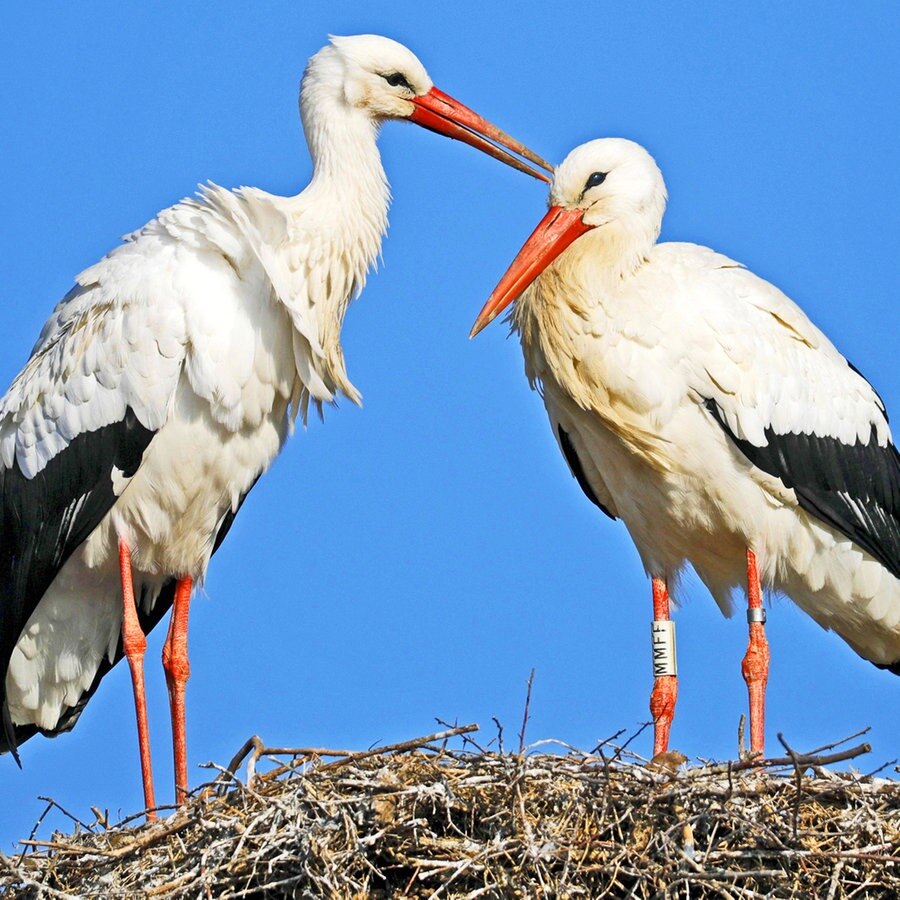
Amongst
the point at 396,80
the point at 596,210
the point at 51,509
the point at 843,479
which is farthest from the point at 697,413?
the point at 51,509

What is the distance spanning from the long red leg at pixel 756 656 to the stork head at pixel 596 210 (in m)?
1.27

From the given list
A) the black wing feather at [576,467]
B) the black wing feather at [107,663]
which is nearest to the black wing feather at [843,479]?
the black wing feather at [576,467]

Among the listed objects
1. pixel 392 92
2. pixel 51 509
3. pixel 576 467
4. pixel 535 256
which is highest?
pixel 392 92

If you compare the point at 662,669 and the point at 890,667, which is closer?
the point at 662,669

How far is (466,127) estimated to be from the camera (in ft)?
28.2

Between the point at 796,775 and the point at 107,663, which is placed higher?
the point at 107,663

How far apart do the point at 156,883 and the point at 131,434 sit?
1777 mm

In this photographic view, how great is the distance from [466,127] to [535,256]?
2.78 ft

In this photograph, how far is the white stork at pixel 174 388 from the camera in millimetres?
7605

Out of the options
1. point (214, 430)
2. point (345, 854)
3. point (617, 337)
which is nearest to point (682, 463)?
point (617, 337)

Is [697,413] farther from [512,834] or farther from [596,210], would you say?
[512,834]

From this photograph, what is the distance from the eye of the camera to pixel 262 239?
305 inches

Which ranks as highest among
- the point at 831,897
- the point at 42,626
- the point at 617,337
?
the point at 617,337

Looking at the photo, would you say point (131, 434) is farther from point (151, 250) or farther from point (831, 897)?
point (831, 897)
